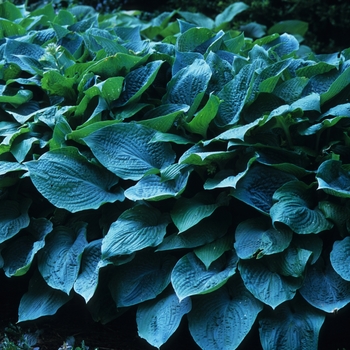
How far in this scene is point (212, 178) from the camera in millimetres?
2793

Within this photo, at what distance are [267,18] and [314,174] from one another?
439 cm

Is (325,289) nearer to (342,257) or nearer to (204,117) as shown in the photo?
(342,257)

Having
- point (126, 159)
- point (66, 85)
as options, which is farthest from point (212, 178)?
point (66, 85)

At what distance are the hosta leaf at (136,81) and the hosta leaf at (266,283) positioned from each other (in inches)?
49.6

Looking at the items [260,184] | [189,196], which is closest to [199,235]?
[189,196]

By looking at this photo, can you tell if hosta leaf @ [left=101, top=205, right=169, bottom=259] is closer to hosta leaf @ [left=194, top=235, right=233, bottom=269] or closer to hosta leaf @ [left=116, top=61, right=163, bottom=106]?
hosta leaf @ [left=194, top=235, right=233, bottom=269]

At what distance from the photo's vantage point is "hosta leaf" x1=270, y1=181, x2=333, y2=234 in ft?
8.31

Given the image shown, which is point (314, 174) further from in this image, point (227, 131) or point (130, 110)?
point (130, 110)

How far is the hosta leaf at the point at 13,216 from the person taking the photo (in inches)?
118

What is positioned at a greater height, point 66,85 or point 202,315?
point 66,85

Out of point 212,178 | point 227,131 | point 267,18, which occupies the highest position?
point 227,131

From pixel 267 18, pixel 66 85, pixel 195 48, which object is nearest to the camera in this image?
pixel 66 85

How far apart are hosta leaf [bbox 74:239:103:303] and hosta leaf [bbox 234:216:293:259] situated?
0.71m

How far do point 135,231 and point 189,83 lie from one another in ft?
3.28
